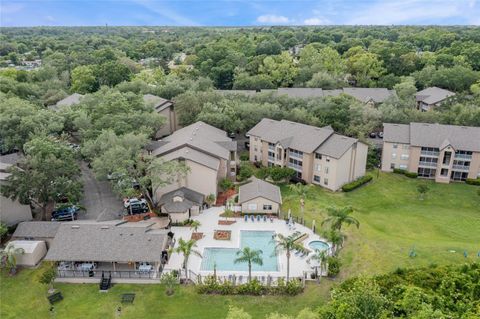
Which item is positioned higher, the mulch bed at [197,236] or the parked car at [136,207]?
the parked car at [136,207]

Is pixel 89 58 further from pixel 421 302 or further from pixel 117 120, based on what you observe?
pixel 421 302

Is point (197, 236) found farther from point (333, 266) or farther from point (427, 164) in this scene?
point (427, 164)

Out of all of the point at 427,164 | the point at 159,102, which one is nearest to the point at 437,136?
the point at 427,164

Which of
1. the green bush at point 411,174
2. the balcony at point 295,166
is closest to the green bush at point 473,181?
the green bush at point 411,174

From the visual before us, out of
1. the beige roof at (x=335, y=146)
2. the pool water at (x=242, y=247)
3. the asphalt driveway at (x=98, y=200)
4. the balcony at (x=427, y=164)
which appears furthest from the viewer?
the balcony at (x=427, y=164)

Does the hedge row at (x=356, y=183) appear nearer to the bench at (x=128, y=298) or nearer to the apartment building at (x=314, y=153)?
the apartment building at (x=314, y=153)

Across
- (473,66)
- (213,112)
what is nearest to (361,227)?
(213,112)
